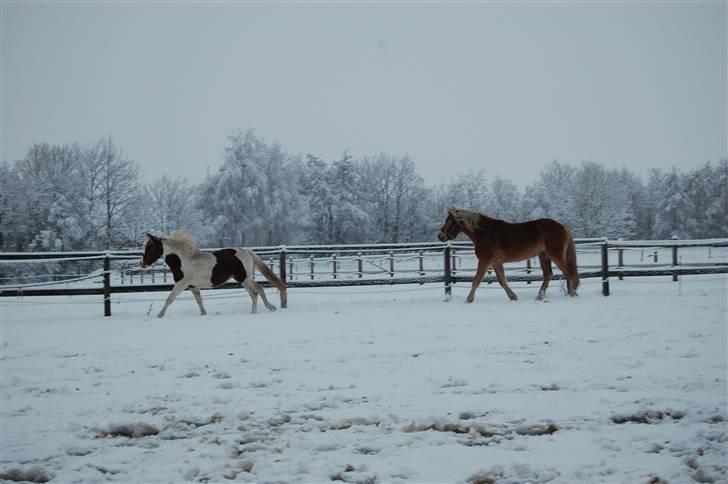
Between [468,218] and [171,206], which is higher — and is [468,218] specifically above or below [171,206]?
below

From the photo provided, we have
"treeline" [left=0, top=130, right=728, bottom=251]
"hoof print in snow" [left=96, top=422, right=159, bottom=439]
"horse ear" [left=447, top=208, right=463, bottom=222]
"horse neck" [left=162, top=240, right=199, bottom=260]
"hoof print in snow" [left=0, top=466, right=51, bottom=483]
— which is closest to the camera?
"hoof print in snow" [left=0, top=466, right=51, bottom=483]

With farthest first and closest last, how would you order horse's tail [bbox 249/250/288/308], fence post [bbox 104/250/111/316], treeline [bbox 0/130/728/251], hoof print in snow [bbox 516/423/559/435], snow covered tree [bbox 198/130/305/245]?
snow covered tree [bbox 198/130/305/245], treeline [bbox 0/130/728/251], horse's tail [bbox 249/250/288/308], fence post [bbox 104/250/111/316], hoof print in snow [bbox 516/423/559/435]

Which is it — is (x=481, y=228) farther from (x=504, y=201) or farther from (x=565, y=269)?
(x=504, y=201)

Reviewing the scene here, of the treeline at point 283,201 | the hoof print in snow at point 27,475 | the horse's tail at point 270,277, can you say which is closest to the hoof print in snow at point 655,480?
the hoof print in snow at point 27,475

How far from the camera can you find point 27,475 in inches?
104

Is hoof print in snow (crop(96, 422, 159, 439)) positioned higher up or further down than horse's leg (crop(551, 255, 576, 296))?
further down

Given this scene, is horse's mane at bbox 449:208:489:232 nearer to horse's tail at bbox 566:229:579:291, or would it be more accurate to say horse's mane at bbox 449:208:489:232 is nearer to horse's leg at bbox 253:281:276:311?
horse's tail at bbox 566:229:579:291

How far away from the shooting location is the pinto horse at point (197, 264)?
900cm

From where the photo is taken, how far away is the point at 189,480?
2561mm

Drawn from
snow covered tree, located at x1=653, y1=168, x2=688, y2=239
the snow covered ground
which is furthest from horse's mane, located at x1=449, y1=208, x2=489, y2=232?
snow covered tree, located at x1=653, y1=168, x2=688, y2=239

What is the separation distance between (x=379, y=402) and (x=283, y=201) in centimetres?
3496

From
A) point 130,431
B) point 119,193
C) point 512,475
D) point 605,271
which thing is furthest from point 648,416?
point 119,193

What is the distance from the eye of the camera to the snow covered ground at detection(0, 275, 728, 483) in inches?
105

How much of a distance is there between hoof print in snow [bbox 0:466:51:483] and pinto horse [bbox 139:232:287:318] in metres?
6.35
